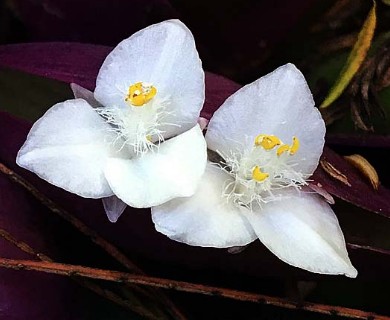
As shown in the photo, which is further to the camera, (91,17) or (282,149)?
(91,17)

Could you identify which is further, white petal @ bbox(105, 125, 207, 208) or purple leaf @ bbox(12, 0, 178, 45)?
purple leaf @ bbox(12, 0, 178, 45)

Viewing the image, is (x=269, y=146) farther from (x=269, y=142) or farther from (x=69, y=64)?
(x=69, y=64)

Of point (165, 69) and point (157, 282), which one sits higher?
point (165, 69)

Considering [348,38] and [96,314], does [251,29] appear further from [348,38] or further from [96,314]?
[96,314]

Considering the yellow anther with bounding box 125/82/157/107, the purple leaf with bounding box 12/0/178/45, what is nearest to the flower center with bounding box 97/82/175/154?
the yellow anther with bounding box 125/82/157/107

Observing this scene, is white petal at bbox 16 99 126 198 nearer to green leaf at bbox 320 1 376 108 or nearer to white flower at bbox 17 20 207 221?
white flower at bbox 17 20 207 221

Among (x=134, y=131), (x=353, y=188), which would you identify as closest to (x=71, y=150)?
(x=134, y=131)

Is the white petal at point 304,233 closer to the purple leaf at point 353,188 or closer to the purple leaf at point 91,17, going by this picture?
the purple leaf at point 353,188
